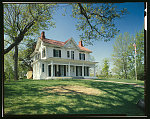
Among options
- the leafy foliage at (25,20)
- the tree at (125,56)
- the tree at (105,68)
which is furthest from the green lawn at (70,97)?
the leafy foliage at (25,20)

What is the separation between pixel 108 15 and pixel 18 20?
3009 millimetres

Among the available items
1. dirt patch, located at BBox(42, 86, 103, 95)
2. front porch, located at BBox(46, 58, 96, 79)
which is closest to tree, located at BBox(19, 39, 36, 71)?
front porch, located at BBox(46, 58, 96, 79)

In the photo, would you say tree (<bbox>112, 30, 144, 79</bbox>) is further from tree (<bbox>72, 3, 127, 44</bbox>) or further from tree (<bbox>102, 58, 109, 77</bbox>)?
tree (<bbox>72, 3, 127, 44</bbox>)

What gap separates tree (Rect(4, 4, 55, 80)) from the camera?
2.85 meters

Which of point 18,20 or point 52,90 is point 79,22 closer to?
point 18,20

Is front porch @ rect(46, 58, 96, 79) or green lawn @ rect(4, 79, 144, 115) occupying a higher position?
front porch @ rect(46, 58, 96, 79)

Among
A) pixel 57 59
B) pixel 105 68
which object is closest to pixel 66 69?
pixel 57 59

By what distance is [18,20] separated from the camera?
10.1ft

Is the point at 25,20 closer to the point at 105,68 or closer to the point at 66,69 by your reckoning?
the point at 66,69

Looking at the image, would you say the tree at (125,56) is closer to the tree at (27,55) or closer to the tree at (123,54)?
the tree at (123,54)

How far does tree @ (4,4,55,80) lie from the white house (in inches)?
18.5

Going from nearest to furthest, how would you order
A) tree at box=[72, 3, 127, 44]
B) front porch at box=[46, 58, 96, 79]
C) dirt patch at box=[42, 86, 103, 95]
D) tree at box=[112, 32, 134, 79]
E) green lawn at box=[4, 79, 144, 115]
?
green lawn at box=[4, 79, 144, 115] < dirt patch at box=[42, 86, 103, 95] < tree at box=[72, 3, 127, 44] < tree at box=[112, 32, 134, 79] < front porch at box=[46, 58, 96, 79]

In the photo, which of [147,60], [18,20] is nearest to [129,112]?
[147,60]

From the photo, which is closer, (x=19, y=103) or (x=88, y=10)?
(x=19, y=103)
